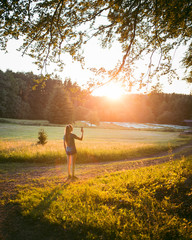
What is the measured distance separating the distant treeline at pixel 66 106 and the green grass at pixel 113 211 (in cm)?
2515

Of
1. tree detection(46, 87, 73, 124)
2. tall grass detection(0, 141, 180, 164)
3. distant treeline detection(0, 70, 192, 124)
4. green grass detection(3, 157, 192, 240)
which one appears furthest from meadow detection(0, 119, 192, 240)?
tree detection(46, 87, 73, 124)

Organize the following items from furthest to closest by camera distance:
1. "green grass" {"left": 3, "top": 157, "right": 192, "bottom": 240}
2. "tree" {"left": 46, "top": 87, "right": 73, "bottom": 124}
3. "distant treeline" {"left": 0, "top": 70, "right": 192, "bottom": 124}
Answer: "distant treeline" {"left": 0, "top": 70, "right": 192, "bottom": 124}, "tree" {"left": 46, "top": 87, "right": 73, "bottom": 124}, "green grass" {"left": 3, "top": 157, "right": 192, "bottom": 240}

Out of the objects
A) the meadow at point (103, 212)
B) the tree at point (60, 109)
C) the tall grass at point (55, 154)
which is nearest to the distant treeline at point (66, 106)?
the tree at point (60, 109)

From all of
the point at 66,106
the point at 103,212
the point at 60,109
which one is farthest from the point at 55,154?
the point at 66,106

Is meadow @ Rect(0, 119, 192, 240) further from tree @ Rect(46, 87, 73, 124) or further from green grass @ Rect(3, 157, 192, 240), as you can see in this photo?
tree @ Rect(46, 87, 73, 124)

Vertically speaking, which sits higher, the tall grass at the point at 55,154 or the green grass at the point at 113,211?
the green grass at the point at 113,211

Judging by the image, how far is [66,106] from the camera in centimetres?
5672

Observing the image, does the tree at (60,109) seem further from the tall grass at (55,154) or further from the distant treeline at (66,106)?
the tall grass at (55,154)

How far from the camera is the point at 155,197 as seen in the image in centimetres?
424

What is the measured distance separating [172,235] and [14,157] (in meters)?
10.4

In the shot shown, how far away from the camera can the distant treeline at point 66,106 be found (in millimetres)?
56219

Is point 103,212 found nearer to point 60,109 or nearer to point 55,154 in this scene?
point 55,154

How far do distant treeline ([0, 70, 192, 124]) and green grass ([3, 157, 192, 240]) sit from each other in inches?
990

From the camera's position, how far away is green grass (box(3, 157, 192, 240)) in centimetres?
298
